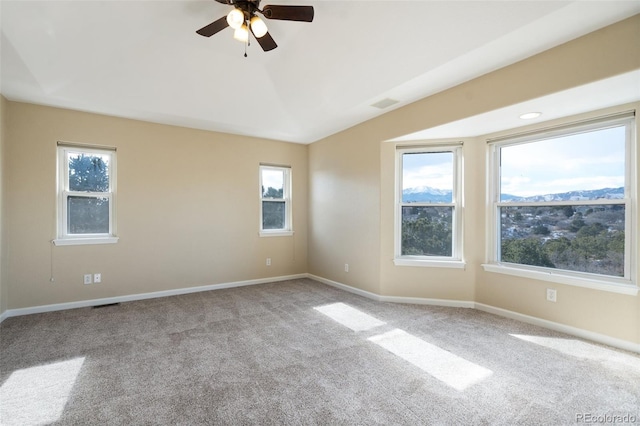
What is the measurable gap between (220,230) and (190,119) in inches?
70.6

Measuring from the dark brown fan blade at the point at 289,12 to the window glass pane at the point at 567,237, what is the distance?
319 cm

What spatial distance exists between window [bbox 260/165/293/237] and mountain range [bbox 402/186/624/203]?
92.1 inches

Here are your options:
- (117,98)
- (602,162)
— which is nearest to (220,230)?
Answer: (117,98)

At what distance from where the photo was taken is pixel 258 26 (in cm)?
217

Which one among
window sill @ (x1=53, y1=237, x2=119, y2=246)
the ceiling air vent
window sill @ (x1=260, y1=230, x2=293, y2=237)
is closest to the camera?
the ceiling air vent

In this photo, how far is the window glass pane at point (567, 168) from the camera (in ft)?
9.27

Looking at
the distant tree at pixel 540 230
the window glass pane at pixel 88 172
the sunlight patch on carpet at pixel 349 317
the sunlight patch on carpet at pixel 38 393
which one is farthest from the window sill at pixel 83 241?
the distant tree at pixel 540 230

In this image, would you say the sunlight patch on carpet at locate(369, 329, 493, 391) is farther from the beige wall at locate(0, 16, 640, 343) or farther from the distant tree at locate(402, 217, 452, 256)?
the distant tree at locate(402, 217, 452, 256)

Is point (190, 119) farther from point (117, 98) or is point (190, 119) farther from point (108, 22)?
point (108, 22)

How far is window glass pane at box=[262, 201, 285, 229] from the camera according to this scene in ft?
17.6

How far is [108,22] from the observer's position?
2.60 metres

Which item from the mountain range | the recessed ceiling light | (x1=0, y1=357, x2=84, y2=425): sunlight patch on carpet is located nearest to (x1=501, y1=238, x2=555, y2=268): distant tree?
the mountain range

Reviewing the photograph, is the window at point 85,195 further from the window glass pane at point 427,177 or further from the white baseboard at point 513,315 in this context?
the window glass pane at point 427,177

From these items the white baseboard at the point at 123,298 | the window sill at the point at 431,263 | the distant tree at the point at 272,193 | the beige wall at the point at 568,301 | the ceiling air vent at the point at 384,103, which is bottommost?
the white baseboard at the point at 123,298
